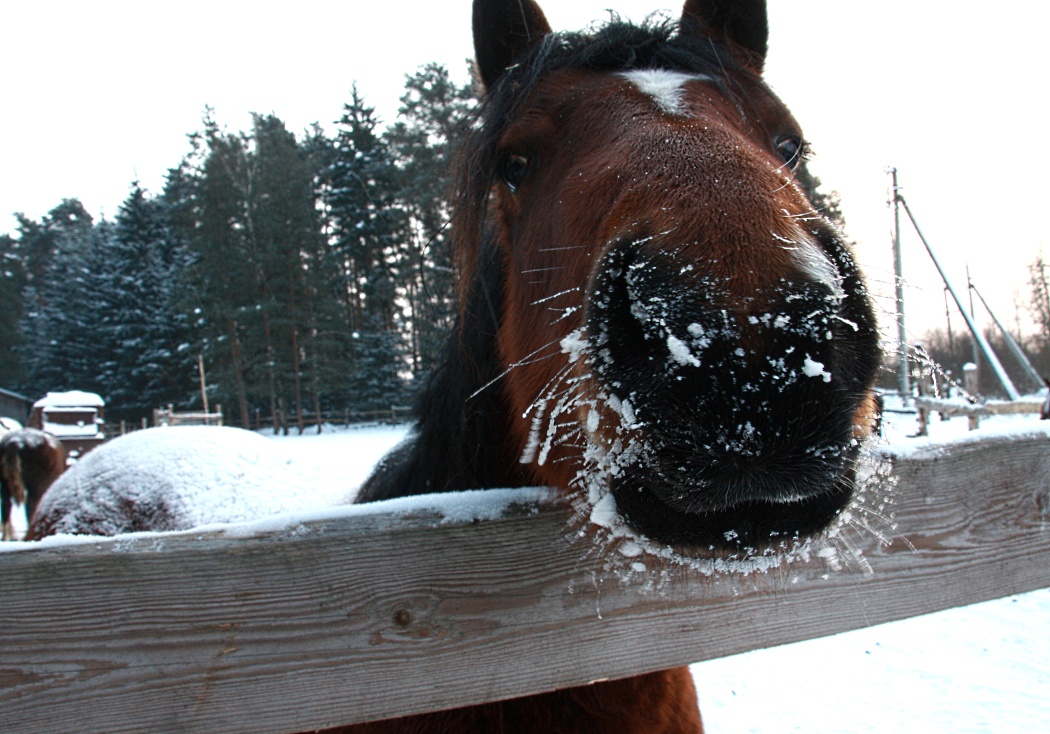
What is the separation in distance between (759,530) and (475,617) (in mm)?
612

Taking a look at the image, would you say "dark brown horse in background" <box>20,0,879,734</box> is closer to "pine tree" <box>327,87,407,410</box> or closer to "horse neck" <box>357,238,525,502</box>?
"horse neck" <box>357,238,525,502</box>

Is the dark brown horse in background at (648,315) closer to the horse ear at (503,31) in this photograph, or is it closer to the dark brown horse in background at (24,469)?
the horse ear at (503,31)

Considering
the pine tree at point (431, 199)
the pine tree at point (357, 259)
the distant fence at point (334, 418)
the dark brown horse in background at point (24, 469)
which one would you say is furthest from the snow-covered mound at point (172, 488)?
the distant fence at point (334, 418)

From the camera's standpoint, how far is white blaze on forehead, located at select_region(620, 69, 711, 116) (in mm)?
1561

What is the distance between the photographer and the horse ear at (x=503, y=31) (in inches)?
85.8

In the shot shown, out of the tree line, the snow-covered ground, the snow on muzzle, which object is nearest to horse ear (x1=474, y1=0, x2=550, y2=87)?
the snow on muzzle

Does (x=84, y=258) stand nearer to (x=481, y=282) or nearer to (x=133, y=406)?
(x=133, y=406)

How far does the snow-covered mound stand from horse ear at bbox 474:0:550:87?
8.15 feet

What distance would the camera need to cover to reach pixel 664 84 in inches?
66.7

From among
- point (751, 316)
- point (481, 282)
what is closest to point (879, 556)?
point (751, 316)

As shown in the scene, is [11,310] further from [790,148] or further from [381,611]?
[790,148]

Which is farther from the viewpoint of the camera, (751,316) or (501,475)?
(501,475)

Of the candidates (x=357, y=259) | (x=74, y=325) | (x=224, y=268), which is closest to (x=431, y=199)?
(x=357, y=259)

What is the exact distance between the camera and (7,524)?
1137cm
